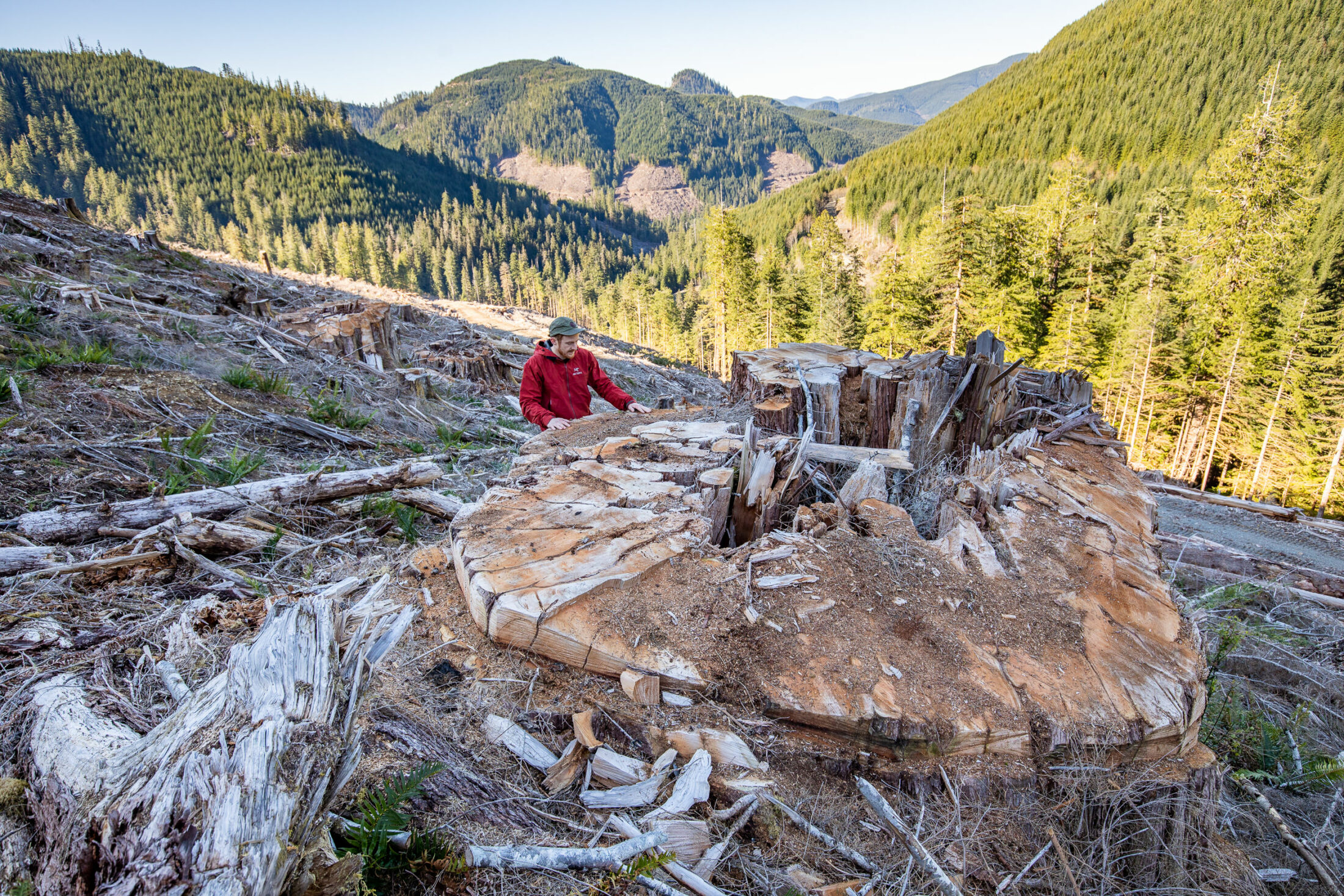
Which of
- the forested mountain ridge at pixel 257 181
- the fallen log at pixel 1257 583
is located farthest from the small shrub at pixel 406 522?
the forested mountain ridge at pixel 257 181

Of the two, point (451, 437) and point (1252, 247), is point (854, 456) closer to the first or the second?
point (451, 437)

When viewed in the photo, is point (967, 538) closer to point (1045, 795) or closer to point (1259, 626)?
point (1045, 795)

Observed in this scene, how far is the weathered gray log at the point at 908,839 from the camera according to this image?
4.73ft

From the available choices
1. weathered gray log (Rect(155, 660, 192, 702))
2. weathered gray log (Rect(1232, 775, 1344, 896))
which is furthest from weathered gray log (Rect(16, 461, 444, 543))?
weathered gray log (Rect(1232, 775, 1344, 896))

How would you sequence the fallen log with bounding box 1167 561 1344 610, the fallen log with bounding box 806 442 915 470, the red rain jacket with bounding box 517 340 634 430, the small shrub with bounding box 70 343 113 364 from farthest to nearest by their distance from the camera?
the fallen log with bounding box 1167 561 1344 610
the red rain jacket with bounding box 517 340 634 430
the small shrub with bounding box 70 343 113 364
the fallen log with bounding box 806 442 915 470

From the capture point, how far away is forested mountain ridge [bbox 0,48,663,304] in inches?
3310

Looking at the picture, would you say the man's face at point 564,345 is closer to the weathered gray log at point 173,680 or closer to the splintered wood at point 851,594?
the splintered wood at point 851,594

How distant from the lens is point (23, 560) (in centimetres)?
249

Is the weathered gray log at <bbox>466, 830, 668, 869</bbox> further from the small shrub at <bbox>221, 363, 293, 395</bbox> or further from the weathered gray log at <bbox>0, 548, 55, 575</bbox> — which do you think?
the small shrub at <bbox>221, 363, 293, 395</bbox>

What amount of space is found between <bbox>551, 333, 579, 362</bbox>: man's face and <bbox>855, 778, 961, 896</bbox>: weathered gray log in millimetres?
4159

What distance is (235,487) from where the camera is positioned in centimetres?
338

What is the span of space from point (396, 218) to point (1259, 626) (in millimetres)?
117685

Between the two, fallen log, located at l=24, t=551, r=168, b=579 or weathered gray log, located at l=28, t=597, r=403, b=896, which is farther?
fallen log, located at l=24, t=551, r=168, b=579

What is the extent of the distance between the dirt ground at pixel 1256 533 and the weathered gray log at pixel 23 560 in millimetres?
11226
